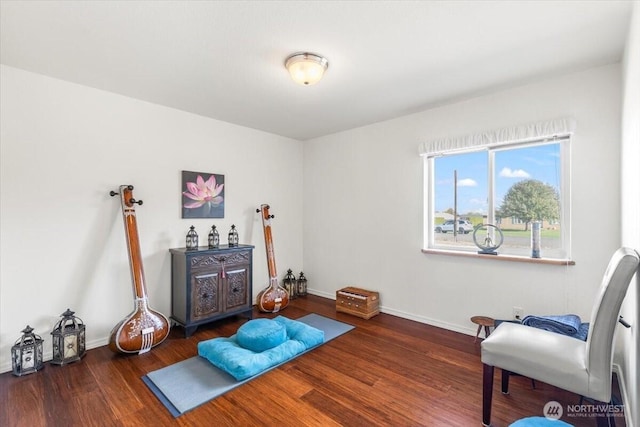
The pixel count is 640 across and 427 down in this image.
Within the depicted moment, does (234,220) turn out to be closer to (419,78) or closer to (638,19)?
(419,78)

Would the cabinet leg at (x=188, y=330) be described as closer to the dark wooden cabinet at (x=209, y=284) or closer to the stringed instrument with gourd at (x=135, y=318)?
the dark wooden cabinet at (x=209, y=284)

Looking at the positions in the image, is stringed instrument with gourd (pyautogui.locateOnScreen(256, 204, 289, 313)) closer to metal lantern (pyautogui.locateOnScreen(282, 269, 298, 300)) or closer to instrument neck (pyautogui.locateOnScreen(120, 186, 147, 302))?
metal lantern (pyautogui.locateOnScreen(282, 269, 298, 300))

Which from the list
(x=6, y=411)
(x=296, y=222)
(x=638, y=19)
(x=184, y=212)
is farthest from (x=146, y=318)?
(x=638, y=19)

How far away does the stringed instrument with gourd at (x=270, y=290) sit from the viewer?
3.74m

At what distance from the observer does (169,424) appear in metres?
1.75

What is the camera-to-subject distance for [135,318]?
2.66 metres

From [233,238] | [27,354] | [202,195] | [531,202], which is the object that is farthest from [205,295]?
[531,202]

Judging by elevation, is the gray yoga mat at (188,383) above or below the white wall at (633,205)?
below

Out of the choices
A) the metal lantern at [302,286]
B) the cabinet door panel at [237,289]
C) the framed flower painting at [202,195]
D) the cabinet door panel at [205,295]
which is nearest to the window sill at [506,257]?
the metal lantern at [302,286]

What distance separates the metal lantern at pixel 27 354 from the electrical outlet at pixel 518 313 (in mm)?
4154

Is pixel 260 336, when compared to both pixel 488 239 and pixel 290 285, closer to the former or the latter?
pixel 290 285

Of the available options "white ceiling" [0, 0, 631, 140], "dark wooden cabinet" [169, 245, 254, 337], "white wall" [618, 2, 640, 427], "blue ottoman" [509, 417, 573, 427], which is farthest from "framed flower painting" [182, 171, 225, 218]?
"white wall" [618, 2, 640, 427]

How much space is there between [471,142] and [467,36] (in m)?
1.26

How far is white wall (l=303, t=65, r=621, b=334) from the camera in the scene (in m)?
2.38
